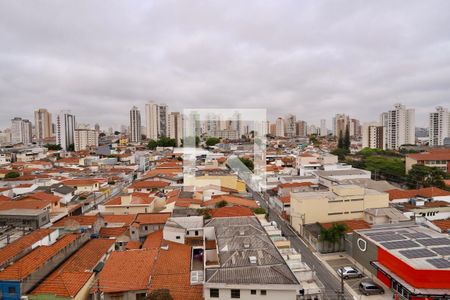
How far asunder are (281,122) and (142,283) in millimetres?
65817

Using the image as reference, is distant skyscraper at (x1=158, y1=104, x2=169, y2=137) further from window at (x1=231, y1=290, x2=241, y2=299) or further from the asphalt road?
window at (x1=231, y1=290, x2=241, y2=299)

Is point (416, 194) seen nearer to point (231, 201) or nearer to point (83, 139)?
point (231, 201)

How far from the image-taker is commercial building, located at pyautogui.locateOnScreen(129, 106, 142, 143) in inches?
2448

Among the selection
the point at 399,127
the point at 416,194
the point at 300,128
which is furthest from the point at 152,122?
the point at 416,194

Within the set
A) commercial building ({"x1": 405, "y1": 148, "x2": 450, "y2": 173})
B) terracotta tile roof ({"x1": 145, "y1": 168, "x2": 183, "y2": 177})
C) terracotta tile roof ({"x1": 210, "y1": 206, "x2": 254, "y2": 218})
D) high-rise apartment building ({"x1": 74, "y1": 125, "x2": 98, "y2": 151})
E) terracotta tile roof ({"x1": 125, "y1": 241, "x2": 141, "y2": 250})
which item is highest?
high-rise apartment building ({"x1": 74, "y1": 125, "x2": 98, "y2": 151})

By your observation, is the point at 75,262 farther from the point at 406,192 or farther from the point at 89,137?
the point at 89,137

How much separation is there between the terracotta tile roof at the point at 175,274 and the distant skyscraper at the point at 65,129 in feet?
164

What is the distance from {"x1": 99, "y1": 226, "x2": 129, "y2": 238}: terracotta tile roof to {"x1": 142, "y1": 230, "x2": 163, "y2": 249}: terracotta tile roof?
3.55 ft

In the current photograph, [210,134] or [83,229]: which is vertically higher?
[210,134]

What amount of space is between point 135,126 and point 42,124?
24.3 m

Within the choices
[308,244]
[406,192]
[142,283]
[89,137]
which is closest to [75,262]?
[142,283]

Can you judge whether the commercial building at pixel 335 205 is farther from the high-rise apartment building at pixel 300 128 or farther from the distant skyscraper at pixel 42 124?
the distant skyscraper at pixel 42 124

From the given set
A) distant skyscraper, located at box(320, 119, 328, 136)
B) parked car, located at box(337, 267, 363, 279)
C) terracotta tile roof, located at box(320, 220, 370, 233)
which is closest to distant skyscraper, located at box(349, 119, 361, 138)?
distant skyscraper, located at box(320, 119, 328, 136)

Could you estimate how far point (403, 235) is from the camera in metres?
9.76
